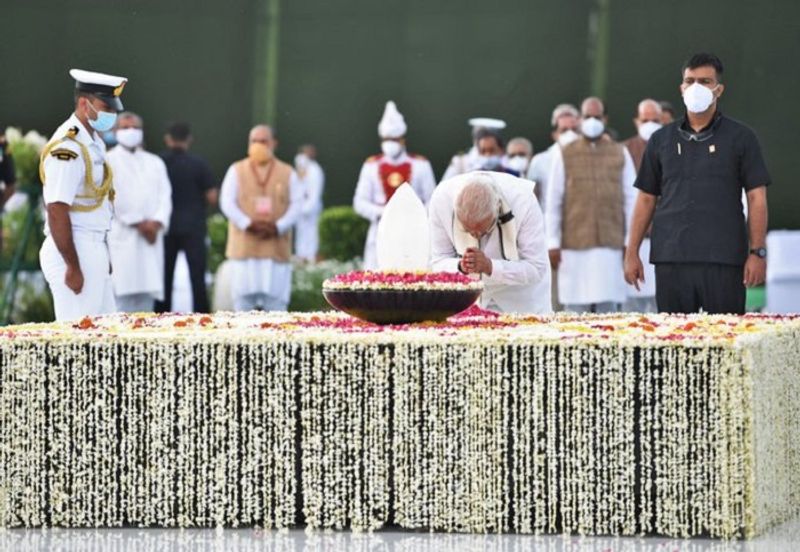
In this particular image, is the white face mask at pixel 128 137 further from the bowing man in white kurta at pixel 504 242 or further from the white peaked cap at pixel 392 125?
the bowing man in white kurta at pixel 504 242

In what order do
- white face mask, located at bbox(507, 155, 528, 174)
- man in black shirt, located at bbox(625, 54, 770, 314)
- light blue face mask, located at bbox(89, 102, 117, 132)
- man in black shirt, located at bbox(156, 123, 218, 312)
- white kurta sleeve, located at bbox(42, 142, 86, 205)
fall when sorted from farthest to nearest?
white face mask, located at bbox(507, 155, 528, 174), man in black shirt, located at bbox(156, 123, 218, 312), light blue face mask, located at bbox(89, 102, 117, 132), white kurta sleeve, located at bbox(42, 142, 86, 205), man in black shirt, located at bbox(625, 54, 770, 314)

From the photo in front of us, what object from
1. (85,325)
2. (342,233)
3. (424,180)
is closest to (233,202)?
(424,180)

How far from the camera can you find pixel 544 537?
719 centimetres

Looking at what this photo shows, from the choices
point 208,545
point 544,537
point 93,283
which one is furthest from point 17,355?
point 93,283

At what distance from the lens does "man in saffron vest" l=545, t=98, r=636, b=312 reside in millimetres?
14352

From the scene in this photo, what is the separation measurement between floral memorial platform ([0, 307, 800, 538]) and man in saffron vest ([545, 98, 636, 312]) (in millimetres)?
6871

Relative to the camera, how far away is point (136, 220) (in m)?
15.0

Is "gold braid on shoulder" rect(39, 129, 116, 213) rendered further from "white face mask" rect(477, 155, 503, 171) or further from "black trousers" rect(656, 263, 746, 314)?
"white face mask" rect(477, 155, 503, 171)

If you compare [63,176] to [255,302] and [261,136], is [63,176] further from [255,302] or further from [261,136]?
[255,302]

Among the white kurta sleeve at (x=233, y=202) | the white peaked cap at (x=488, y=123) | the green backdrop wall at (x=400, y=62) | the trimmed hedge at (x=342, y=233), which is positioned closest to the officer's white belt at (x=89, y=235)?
the white kurta sleeve at (x=233, y=202)

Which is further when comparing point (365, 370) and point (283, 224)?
point (283, 224)

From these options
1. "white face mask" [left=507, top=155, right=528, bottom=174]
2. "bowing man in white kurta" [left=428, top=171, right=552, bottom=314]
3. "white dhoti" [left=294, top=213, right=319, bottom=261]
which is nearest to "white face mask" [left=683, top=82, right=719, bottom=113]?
"bowing man in white kurta" [left=428, top=171, right=552, bottom=314]

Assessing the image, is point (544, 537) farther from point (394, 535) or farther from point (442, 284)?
point (442, 284)

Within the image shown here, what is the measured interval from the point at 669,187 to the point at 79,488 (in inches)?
136
